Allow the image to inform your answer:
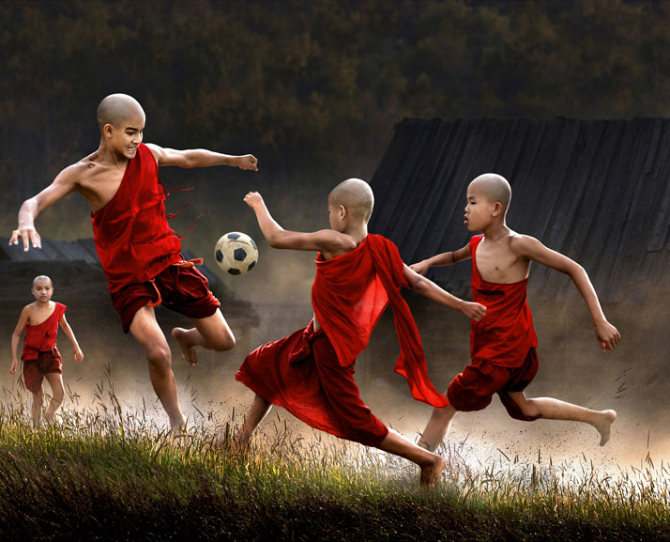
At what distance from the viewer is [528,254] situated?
243 inches

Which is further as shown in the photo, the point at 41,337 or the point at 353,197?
the point at 41,337

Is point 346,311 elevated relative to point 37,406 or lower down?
elevated

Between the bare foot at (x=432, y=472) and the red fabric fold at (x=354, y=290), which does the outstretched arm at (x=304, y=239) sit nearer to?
the red fabric fold at (x=354, y=290)

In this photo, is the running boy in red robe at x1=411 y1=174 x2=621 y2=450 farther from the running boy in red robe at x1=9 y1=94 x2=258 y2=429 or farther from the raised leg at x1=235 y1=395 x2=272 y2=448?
the running boy in red robe at x1=9 y1=94 x2=258 y2=429

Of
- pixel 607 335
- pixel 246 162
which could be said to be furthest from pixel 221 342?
pixel 607 335

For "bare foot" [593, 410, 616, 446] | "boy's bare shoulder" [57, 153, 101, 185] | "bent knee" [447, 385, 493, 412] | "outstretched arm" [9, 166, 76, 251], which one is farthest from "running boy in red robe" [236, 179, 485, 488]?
"bare foot" [593, 410, 616, 446]

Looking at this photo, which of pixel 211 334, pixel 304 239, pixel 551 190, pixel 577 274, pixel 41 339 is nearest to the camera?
pixel 304 239

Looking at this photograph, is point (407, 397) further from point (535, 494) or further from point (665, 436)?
point (535, 494)

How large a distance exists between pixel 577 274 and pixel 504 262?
1.60ft

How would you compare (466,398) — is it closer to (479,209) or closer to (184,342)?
(479,209)

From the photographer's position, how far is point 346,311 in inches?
231

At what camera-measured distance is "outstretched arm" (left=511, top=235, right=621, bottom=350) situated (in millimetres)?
5902

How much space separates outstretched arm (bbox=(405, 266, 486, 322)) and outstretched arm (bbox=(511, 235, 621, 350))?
59 centimetres

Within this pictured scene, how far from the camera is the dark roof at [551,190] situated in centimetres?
1110
